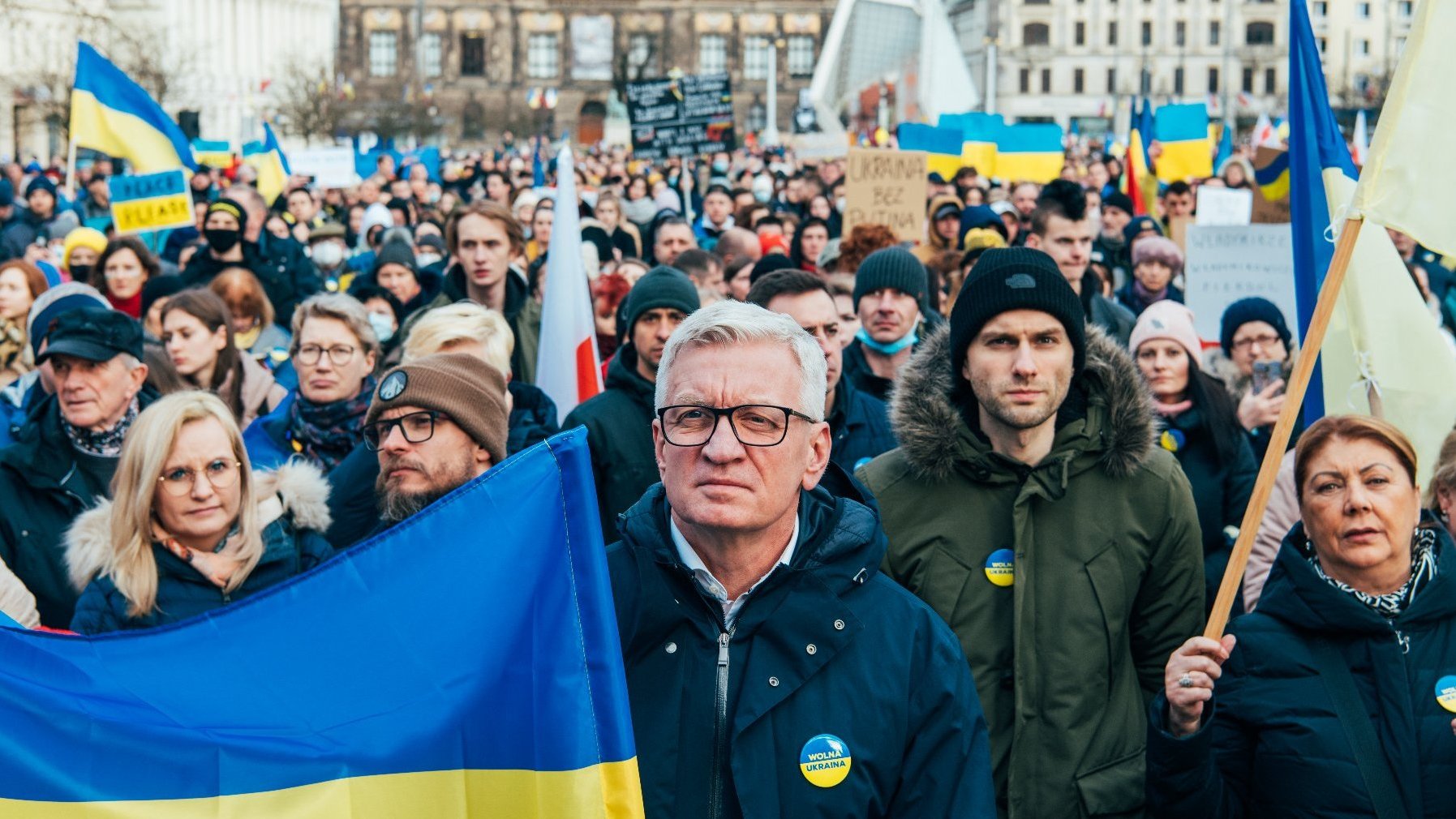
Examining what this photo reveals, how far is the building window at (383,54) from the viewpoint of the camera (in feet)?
304

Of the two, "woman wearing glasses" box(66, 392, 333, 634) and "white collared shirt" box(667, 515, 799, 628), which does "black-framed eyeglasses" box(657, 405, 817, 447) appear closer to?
"white collared shirt" box(667, 515, 799, 628)

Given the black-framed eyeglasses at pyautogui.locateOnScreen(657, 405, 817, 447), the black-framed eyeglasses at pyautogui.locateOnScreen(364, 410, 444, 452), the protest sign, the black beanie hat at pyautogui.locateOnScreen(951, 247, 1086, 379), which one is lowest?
the black-framed eyeglasses at pyautogui.locateOnScreen(364, 410, 444, 452)

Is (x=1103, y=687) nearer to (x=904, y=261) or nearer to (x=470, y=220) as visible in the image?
(x=904, y=261)

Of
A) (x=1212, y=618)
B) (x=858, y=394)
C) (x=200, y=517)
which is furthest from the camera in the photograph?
(x=858, y=394)

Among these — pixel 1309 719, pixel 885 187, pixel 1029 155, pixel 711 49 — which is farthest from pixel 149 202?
pixel 711 49

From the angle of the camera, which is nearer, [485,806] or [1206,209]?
[485,806]

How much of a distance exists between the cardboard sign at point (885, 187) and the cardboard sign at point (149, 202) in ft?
13.6

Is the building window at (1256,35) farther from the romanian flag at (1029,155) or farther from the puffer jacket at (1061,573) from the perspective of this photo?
the puffer jacket at (1061,573)

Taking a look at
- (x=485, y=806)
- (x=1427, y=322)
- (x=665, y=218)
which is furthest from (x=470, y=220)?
(x=485, y=806)

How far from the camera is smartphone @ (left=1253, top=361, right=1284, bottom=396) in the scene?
5.80m

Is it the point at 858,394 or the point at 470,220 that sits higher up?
the point at 470,220

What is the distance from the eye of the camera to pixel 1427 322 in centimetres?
461

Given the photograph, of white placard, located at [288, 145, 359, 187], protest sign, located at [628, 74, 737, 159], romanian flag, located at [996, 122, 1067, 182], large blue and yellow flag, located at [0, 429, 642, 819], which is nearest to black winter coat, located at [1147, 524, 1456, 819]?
large blue and yellow flag, located at [0, 429, 642, 819]

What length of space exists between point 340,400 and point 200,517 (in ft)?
4.67
